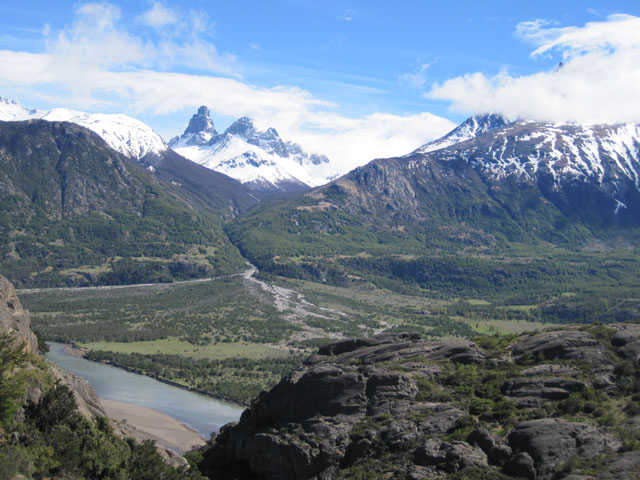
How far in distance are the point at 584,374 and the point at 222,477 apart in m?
31.0

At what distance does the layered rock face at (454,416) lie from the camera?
38750 millimetres

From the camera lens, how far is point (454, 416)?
45.5 meters

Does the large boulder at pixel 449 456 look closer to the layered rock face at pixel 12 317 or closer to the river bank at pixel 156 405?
→ the layered rock face at pixel 12 317

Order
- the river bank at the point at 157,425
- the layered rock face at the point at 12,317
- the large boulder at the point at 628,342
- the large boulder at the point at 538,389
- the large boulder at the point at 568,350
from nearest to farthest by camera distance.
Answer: the layered rock face at the point at 12,317
the large boulder at the point at 538,389
the large boulder at the point at 568,350
the large boulder at the point at 628,342
the river bank at the point at 157,425

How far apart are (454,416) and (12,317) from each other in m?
34.3

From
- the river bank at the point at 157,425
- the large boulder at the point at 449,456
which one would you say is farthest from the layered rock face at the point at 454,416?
the river bank at the point at 157,425

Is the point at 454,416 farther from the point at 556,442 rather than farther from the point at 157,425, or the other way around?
the point at 157,425

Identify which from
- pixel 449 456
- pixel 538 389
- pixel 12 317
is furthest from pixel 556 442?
pixel 12 317

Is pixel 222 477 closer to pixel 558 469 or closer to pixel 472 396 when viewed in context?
pixel 472 396

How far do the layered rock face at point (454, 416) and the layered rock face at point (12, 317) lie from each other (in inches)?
777

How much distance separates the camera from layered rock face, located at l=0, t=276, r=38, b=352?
45.1 metres

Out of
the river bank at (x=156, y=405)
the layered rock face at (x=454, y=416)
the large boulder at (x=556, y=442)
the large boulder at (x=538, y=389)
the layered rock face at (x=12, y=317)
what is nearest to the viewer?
the large boulder at (x=556, y=442)

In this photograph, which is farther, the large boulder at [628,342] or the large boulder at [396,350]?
the large boulder at [396,350]

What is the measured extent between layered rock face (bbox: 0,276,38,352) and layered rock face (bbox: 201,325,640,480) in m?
19.7
